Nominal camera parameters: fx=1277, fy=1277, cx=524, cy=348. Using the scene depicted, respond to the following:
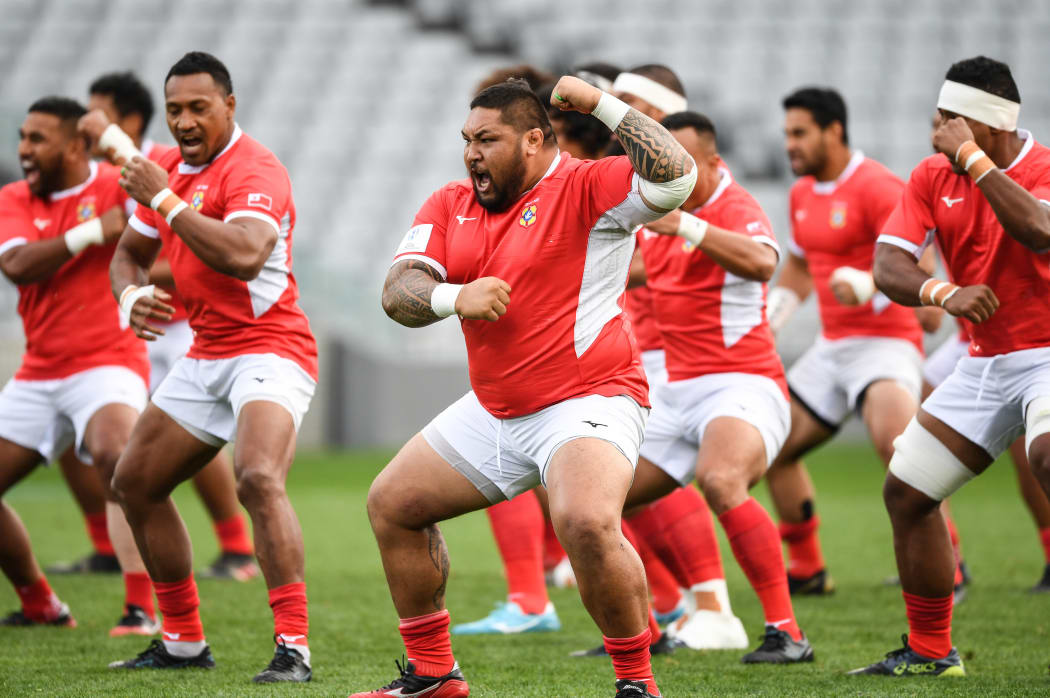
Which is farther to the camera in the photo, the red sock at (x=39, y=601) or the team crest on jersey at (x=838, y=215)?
the team crest on jersey at (x=838, y=215)

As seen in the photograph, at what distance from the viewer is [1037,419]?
4.80m

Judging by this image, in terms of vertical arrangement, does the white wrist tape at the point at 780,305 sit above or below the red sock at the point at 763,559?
above

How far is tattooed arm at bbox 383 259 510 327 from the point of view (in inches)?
161

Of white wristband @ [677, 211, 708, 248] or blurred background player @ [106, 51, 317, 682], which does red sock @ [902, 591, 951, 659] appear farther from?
blurred background player @ [106, 51, 317, 682]

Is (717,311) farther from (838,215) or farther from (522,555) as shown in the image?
(838,215)

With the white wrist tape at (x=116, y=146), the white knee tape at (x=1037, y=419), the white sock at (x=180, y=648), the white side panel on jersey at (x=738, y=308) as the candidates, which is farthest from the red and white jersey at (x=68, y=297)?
the white knee tape at (x=1037, y=419)

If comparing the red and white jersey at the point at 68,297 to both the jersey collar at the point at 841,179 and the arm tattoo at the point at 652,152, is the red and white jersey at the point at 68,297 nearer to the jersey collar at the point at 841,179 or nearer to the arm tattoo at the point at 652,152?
the arm tattoo at the point at 652,152

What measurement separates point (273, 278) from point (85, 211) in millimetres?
1672

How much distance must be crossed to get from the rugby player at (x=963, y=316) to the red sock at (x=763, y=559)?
19.8 inches

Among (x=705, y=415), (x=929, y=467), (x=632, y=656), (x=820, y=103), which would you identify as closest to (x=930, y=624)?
(x=929, y=467)

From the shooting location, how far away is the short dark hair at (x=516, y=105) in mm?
4492

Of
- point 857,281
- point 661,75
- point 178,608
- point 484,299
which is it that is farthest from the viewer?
point 661,75

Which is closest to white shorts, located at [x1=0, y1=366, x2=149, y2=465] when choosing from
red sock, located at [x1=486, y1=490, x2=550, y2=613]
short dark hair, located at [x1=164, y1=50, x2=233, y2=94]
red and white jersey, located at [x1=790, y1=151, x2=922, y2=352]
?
short dark hair, located at [x1=164, y1=50, x2=233, y2=94]

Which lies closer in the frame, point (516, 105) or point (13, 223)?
point (516, 105)
